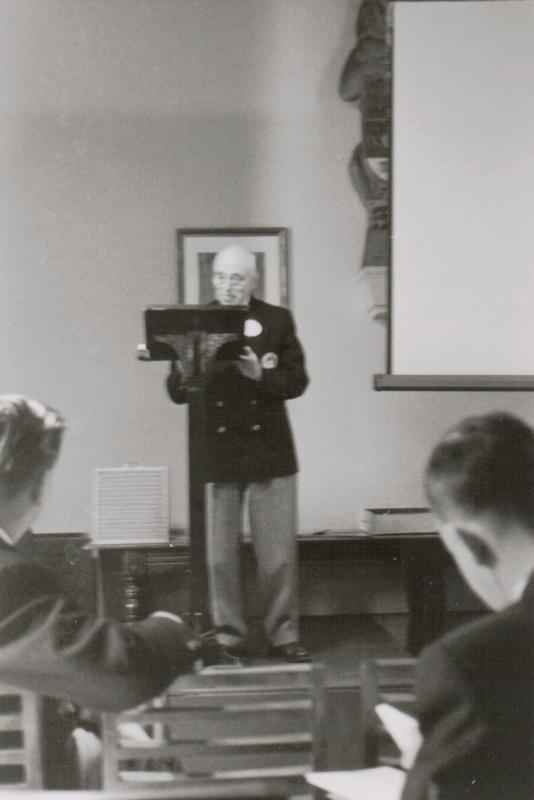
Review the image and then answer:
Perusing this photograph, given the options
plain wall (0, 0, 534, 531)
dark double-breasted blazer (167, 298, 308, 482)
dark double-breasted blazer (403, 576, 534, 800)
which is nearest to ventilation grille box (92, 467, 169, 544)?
plain wall (0, 0, 534, 531)

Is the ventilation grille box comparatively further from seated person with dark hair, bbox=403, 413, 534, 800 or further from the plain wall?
seated person with dark hair, bbox=403, 413, 534, 800

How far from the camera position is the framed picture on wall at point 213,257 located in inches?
57.9

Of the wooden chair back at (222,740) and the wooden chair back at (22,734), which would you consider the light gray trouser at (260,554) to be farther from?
the wooden chair back at (22,734)

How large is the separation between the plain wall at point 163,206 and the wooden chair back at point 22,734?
10.4 inches

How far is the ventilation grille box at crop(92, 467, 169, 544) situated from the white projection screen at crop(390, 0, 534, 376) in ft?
1.82

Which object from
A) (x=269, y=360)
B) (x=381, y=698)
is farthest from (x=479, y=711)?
(x=269, y=360)

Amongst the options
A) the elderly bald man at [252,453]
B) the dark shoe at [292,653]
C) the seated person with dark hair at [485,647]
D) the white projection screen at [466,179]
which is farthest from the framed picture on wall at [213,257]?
the dark shoe at [292,653]

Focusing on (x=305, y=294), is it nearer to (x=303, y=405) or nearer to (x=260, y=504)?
(x=303, y=405)

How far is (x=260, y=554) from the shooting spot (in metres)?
1.52

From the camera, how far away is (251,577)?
4.86ft

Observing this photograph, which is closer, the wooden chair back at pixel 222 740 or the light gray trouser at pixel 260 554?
the wooden chair back at pixel 222 740

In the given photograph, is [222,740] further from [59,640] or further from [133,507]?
[133,507]

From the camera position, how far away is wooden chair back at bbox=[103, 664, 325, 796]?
109cm

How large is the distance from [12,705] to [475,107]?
1219 millimetres
